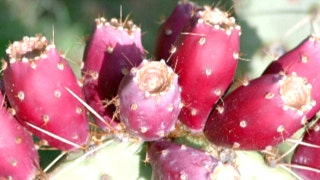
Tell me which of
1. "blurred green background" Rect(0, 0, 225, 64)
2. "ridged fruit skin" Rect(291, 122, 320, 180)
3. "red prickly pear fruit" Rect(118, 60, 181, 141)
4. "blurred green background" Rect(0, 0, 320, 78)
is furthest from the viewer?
"blurred green background" Rect(0, 0, 225, 64)

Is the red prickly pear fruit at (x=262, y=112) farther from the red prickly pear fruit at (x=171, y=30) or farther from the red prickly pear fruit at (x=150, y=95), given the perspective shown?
the red prickly pear fruit at (x=171, y=30)

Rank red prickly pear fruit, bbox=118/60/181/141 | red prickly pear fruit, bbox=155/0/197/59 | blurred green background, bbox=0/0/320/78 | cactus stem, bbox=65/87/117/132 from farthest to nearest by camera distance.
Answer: blurred green background, bbox=0/0/320/78
red prickly pear fruit, bbox=155/0/197/59
cactus stem, bbox=65/87/117/132
red prickly pear fruit, bbox=118/60/181/141

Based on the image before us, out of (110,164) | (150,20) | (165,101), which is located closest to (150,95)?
(165,101)

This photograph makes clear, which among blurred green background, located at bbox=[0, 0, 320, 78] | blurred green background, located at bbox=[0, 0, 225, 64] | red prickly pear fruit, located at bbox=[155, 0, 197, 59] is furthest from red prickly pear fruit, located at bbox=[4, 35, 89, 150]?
blurred green background, located at bbox=[0, 0, 225, 64]

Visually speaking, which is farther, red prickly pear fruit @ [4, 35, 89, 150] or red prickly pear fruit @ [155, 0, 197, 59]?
red prickly pear fruit @ [155, 0, 197, 59]

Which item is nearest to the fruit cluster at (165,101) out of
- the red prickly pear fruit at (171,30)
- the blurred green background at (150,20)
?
the red prickly pear fruit at (171,30)

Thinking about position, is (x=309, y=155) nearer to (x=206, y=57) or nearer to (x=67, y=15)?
(x=206, y=57)

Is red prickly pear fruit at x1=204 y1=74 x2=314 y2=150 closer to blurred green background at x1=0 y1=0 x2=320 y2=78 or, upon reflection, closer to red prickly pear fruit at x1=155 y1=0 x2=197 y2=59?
red prickly pear fruit at x1=155 y1=0 x2=197 y2=59

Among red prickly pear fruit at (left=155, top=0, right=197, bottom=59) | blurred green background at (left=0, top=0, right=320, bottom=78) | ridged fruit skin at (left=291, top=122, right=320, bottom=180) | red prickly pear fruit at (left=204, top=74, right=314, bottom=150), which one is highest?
red prickly pear fruit at (left=155, top=0, right=197, bottom=59)
